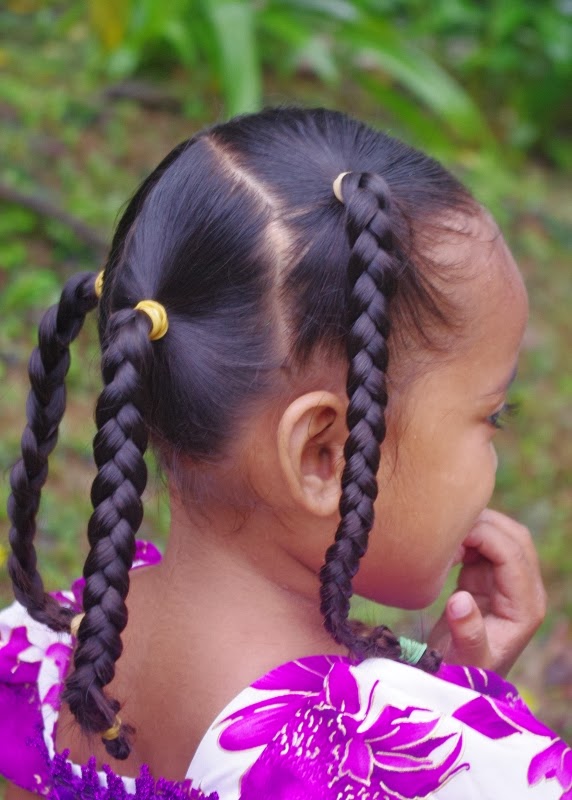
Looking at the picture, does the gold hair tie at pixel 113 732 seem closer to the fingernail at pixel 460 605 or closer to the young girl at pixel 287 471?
the young girl at pixel 287 471

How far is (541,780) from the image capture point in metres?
1.62

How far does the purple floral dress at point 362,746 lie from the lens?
1562 millimetres

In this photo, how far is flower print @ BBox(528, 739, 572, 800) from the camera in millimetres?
1624

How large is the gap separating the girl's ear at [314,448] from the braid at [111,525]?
21cm

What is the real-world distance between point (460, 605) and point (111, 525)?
598 mm

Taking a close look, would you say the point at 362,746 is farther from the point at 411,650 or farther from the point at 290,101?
the point at 290,101

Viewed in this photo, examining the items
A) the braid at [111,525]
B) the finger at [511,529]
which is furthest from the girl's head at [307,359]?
the finger at [511,529]

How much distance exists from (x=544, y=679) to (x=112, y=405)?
205 cm

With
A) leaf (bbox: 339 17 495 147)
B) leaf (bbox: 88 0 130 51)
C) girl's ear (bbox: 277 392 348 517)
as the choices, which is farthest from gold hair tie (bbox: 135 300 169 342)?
leaf (bbox: 339 17 495 147)

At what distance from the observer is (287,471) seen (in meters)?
1.64

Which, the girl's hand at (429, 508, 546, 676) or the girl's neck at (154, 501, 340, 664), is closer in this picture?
the girl's neck at (154, 501, 340, 664)

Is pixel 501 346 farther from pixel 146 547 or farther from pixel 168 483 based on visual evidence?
pixel 146 547

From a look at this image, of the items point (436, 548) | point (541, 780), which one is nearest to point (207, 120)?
point (436, 548)

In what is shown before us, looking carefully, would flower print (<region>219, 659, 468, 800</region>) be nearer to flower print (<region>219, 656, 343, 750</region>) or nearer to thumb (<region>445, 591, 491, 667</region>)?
flower print (<region>219, 656, 343, 750</region>)
